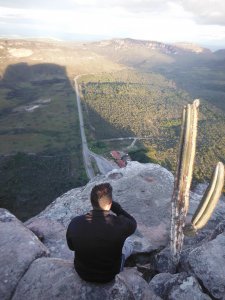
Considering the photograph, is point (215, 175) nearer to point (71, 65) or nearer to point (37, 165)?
point (37, 165)

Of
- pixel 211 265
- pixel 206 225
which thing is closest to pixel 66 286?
pixel 211 265

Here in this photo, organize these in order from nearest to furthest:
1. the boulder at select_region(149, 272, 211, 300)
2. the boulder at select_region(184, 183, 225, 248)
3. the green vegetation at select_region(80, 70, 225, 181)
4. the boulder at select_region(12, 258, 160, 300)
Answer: the boulder at select_region(12, 258, 160, 300), the boulder at select_region(149, 272, 211, 300), the boulder at select_region(184, 183, 225, 248), the green vegetation at select_region(80, 70, 225, 181)

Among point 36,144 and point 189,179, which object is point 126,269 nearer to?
point 189,179

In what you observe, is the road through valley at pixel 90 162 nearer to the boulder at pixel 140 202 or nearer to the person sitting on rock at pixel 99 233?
the boulder at pixel 140 202

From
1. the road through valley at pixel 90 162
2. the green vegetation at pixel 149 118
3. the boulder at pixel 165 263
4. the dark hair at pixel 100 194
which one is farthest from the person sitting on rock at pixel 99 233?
the road through valley at pixel 90 162

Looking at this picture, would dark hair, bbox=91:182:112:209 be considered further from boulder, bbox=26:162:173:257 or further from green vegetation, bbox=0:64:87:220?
green vegetation, bbox=0:64:87:220

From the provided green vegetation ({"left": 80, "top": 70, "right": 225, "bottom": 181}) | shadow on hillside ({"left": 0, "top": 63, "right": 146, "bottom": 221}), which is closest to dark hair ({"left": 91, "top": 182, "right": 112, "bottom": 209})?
shadow on hillside ({"left": 0, "top": 63, "right": 146, "bottom": 221})
